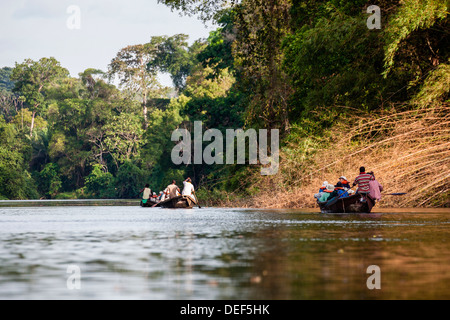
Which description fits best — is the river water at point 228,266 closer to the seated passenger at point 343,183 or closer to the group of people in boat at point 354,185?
the group of people in boat at point 354,185

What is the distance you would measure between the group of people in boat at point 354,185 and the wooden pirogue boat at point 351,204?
0.61ft

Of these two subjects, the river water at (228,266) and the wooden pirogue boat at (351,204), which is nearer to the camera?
the river water at (228,266)

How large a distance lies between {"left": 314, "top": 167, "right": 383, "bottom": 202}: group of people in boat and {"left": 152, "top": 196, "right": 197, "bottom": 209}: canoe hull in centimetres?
1124

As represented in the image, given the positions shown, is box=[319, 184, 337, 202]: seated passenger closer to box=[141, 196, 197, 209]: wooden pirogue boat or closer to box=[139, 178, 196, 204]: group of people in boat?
box=[139, 178, 196, 204]: group of people in boat

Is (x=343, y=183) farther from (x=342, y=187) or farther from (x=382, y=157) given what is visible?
(x=382, y=157)

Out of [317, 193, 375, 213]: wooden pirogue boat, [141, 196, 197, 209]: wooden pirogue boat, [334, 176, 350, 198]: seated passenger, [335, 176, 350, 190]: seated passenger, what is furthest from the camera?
[141, 196, 197, 209]: wooden pirogue boat

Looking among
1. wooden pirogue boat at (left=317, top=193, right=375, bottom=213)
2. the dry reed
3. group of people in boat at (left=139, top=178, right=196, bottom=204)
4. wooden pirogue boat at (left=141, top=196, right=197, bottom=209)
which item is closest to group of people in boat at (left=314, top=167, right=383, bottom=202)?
wooden pirogue boat at (left=317, top=193, right=375, bottom=213)

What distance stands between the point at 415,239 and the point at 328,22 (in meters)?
17.6

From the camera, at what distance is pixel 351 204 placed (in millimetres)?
27188

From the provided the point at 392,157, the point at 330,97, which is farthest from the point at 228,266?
the point at 330,97

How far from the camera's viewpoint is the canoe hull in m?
38.8

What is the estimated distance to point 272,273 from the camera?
903 cm

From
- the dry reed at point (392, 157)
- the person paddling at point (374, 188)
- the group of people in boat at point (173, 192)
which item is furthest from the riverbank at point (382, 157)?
the group of people in boat at point (173, 192)

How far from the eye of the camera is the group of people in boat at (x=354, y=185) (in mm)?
25656
